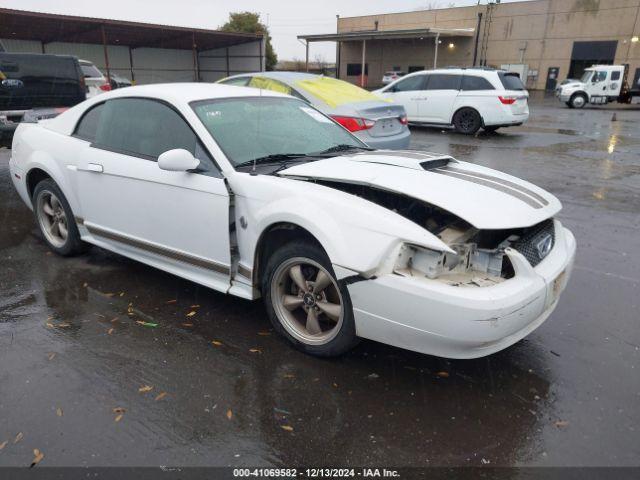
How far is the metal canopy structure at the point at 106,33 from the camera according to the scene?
918 inches

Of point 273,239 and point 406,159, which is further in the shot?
point 406,159

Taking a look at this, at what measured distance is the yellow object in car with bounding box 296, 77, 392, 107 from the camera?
7.79m

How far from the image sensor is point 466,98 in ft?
45.9

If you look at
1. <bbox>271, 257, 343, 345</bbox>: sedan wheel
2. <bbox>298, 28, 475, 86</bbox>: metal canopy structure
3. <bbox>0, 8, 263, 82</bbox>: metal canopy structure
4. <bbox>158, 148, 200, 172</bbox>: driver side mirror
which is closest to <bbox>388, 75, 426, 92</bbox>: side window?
<bbox>158, 148, 200, 172</bbox>: driver side mirror

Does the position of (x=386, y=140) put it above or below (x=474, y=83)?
below

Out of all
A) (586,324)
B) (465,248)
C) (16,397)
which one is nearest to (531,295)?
(465,248)

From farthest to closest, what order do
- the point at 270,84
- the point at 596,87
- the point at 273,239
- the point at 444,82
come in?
the point at 596,87 → the point at 444,82 → the point at 270,84 → the point at 273,239

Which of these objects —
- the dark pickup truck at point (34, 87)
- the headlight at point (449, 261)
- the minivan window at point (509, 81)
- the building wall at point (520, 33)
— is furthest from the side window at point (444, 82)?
the building wall at point (520, 33)

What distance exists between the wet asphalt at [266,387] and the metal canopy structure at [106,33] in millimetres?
21350

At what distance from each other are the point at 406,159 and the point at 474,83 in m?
11.4

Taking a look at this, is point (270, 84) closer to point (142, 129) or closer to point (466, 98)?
point (142, 129)

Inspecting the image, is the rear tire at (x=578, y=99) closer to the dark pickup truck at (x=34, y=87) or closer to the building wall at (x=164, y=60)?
the building wall at (x=164, y=60)

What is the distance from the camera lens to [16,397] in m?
2.90

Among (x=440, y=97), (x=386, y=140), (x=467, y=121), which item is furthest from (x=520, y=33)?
(x=386, y=140)
